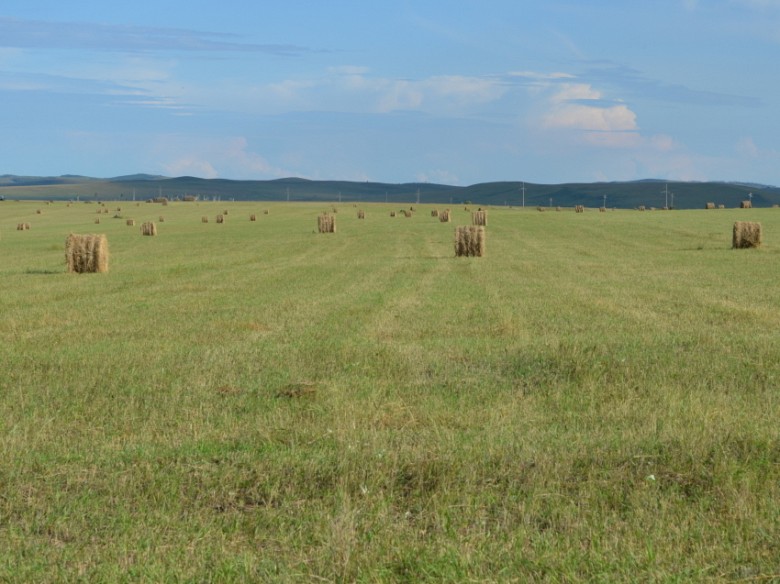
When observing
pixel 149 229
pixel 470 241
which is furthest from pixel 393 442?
pixel 149 229

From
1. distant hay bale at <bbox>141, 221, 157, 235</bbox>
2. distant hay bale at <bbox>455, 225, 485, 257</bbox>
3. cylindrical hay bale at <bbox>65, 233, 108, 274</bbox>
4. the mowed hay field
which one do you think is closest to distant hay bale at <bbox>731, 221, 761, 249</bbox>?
distant hay bale at <bbox>455, 225, 485, 257</bbox>

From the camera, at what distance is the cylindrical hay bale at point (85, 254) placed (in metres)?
30.5

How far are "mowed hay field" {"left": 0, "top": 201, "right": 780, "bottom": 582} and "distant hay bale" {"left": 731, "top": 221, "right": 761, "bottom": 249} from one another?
21.9 m

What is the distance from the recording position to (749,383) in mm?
10898

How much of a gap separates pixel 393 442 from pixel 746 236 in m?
34.3

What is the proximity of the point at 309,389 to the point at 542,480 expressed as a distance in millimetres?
3703

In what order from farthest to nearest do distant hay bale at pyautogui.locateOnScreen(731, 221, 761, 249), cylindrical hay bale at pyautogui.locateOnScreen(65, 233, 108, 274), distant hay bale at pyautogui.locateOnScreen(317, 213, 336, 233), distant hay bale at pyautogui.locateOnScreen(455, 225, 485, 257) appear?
distant hay bale at pyautogui.locateOnScreen(317, 213, 336, 233) → distant hay bale at pyautogui.locateOnScreen(731, 221, 761, 249) → distant hay bale at pyautogui.locateOnScreen(455, 225, 485, 257) → cylindrical hay bale at pyautogui.locateOnScreen(65, 233, 108, 274)

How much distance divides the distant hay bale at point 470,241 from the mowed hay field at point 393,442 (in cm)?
1645

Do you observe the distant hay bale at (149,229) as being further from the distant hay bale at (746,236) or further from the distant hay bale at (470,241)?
the distant hay bale at (746,236)

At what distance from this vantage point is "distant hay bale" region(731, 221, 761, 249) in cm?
3966

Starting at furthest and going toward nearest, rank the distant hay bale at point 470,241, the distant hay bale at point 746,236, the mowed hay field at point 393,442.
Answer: the distant hay bale at point 746,236 → the distant hay bale at point 470,241 → the mowed hay field at point 393,442

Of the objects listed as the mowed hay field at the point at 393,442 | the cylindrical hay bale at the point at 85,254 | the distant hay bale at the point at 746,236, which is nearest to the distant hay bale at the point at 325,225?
the distant hay bale at the point at 746,236

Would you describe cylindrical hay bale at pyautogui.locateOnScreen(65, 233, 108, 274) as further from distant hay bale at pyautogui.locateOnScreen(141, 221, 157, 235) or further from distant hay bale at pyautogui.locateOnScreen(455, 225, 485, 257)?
distant hay bale at pyautogui.locateOnScreen(141, 221, 157, 235)

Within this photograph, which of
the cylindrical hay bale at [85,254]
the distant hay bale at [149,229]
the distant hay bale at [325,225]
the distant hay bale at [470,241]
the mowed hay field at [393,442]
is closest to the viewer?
the mowed hay field at [393,442]
